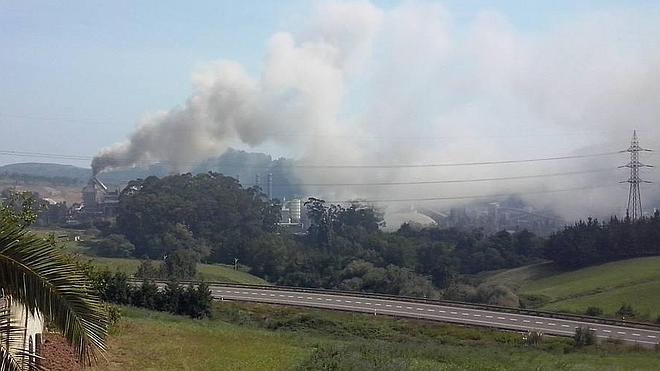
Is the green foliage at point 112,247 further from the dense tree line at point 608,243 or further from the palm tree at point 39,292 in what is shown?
the palm tree at point 39,292

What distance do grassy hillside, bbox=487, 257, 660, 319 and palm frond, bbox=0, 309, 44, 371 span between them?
4193 cm

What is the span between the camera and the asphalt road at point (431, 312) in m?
35.8

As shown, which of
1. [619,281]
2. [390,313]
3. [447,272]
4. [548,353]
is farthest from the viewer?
[447,272]

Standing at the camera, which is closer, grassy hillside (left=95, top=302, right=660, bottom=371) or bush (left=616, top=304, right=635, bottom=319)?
grassy hillside (left=95, top=302, right=660, bottom=371)

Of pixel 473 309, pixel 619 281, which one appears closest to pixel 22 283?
pixel 473 309

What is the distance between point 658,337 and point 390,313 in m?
12.4

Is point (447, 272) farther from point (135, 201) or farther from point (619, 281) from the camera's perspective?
point (135, 201)

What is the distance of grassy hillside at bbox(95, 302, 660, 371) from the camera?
2173 cm

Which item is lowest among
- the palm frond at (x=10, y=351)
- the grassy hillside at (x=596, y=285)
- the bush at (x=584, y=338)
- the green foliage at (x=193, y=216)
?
the bush at (x=584, y=338)

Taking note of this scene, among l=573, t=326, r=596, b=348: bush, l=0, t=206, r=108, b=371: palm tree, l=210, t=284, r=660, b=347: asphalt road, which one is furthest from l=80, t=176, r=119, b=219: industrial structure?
l=0, t=206, r=108, b=371: palm tree

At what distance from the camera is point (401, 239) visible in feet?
245

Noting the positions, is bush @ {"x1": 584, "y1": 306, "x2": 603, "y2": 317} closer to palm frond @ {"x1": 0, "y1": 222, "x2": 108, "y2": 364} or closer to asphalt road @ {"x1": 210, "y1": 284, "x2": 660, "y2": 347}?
asphalt road @ {"x1": 210, "y1": 284, "x2": 660, "y2": 347}

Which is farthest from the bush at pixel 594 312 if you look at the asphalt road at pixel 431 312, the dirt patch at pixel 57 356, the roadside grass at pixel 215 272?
the dirt patch at pixel 57 356

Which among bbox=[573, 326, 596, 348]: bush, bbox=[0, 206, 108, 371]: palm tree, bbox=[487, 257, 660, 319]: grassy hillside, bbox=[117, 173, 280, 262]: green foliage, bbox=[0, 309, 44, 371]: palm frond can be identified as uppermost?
bbox=[117, 173, 280, 262]: green foliage
